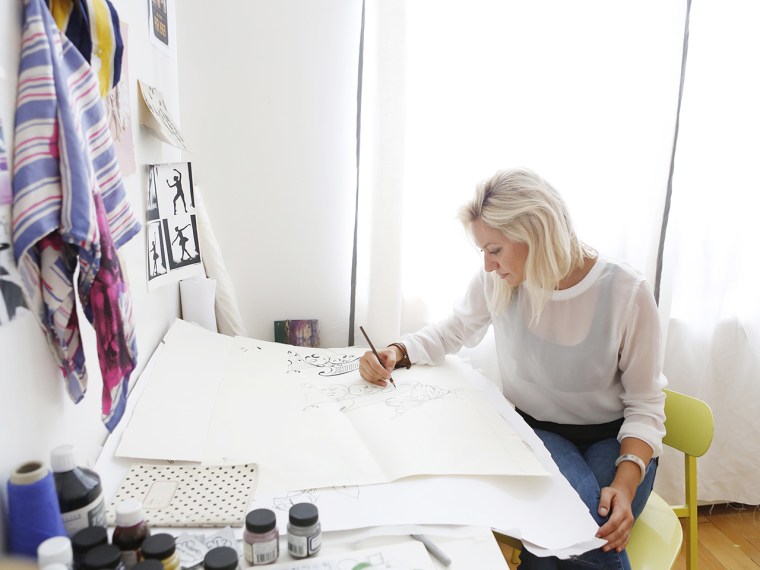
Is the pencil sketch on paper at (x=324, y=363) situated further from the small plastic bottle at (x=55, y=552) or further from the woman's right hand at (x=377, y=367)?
the small plastic bottle at (x=55, y=552)

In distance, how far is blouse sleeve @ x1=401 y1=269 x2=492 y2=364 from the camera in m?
1.39

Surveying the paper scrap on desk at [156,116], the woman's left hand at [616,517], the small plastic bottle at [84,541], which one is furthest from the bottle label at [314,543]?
the paper scrap on desk at [156,116]

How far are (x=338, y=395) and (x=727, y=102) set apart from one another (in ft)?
5.00

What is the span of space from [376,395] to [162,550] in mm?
634

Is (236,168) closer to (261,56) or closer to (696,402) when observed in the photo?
(261,56)

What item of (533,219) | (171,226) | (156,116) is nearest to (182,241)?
(171,226)

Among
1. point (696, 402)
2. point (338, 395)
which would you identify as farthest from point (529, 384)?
point (338, 395)

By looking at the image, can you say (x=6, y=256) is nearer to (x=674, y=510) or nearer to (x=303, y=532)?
(x=303, y=532)

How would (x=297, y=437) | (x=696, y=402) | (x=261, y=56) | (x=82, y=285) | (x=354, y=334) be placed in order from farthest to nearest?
(x=354, y=334), (x=261, y=56), (x=696, y=402), (x=297, y=437), (x=82, y=285)

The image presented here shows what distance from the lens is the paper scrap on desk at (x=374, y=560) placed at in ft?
2.18

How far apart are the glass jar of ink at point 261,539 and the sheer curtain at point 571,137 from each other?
1.00m

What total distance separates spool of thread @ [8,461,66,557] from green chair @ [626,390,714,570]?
40.6 inches

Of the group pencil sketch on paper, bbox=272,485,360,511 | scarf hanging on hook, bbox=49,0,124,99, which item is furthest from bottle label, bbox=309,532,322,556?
scarf hanging on hook, bbox=49,0,124,99

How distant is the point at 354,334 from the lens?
1.73m
